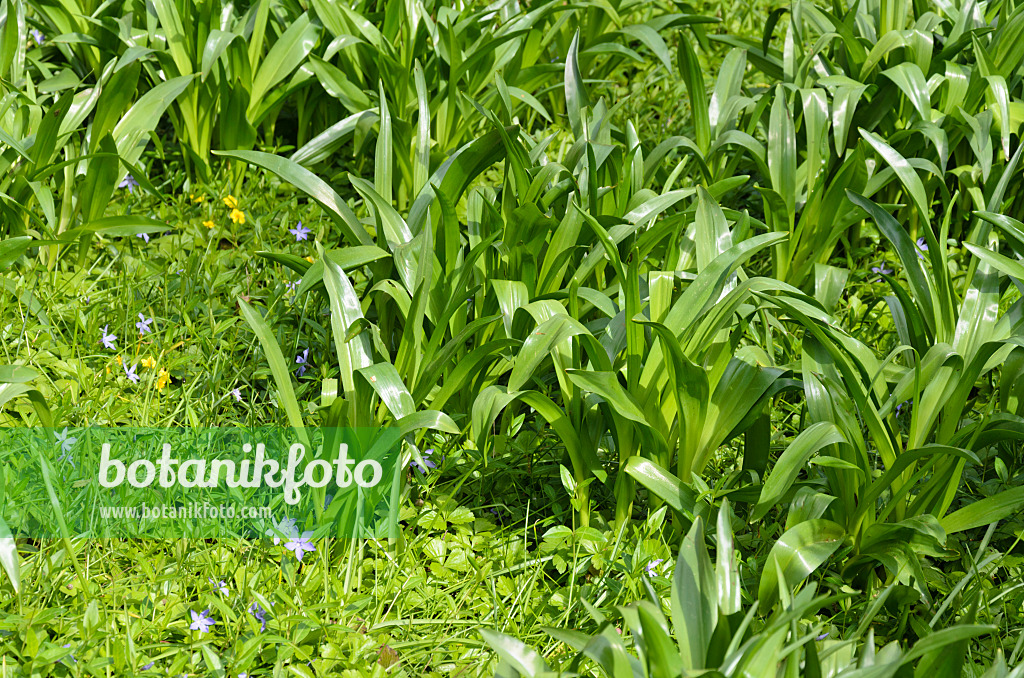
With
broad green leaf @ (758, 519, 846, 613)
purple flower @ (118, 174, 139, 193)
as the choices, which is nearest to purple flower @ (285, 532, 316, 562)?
broad green leaf @ (758, 519, 846, 613)

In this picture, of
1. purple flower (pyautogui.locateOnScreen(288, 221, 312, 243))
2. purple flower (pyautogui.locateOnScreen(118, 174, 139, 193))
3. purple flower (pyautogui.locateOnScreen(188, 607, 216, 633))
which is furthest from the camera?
purple flower (pyautogui.locateOnScreen(118, 174, 139, 193))

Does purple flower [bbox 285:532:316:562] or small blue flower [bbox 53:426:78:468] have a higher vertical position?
small blue flower [bbox 53:426:78:468]

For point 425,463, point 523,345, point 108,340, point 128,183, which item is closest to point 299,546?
point 425,463

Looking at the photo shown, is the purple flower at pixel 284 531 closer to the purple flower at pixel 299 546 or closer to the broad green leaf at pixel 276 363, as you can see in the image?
the purple flower at pixel 299 546

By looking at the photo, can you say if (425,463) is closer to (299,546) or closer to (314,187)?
(299,546)

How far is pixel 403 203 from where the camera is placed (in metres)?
2.79

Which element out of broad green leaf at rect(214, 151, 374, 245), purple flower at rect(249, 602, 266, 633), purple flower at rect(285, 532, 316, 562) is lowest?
purple flower at rect(249, 602, 266, 633)

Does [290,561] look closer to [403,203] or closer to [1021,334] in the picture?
[403,203]

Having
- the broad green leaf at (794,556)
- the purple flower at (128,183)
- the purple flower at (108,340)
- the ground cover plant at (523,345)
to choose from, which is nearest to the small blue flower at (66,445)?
the ground cover plant at (523,345)

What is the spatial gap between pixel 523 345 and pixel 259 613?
689 mm

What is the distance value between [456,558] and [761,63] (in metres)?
1.92

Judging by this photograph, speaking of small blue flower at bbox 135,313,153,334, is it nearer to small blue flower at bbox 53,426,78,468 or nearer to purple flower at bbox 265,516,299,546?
small blue flower at bbox 53,426,78,468

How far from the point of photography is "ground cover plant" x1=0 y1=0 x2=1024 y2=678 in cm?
171

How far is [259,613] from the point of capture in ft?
5.62
